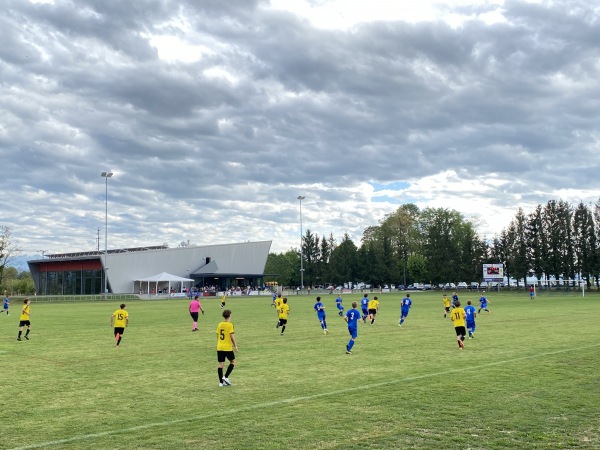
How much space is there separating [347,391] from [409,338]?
37.5 feet

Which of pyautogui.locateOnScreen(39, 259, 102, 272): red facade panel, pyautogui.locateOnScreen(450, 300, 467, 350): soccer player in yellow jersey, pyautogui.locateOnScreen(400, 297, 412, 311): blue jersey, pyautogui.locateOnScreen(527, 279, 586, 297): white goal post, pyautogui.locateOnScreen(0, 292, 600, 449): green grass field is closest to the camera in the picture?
pyautogui.locateOnScreen(0, 292, 600, 449): green grass field

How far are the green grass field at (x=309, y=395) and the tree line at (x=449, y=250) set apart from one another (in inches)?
3102

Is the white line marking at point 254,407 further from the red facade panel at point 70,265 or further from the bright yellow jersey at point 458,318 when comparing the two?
the red facade panel at point 70,265

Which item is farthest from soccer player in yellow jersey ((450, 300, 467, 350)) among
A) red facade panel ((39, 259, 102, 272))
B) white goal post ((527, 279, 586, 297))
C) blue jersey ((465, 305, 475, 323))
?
red facade panel ((39, 259, 102, 272))

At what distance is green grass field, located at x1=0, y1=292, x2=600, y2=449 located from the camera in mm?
8867

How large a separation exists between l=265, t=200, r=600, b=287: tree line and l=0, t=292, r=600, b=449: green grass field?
7878 centimetres

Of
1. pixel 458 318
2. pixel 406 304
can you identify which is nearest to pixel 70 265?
pixel 406 304

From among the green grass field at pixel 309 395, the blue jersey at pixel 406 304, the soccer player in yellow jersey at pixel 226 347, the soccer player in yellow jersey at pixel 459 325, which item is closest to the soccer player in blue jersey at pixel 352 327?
the green grass field at pixel 309 395

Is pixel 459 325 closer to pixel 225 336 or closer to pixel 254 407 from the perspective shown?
pixel 225 336

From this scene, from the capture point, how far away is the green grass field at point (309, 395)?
8867 millimetres

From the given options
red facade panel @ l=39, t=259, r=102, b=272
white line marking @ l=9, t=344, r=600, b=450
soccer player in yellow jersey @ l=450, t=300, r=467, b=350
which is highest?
red facade panel @ l=39, t=259, r=102, b=272

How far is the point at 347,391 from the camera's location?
1247 centimetres

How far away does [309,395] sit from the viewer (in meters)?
12.1

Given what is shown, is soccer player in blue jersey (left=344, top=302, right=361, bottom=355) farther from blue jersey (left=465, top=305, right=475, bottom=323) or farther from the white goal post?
the white goal post
